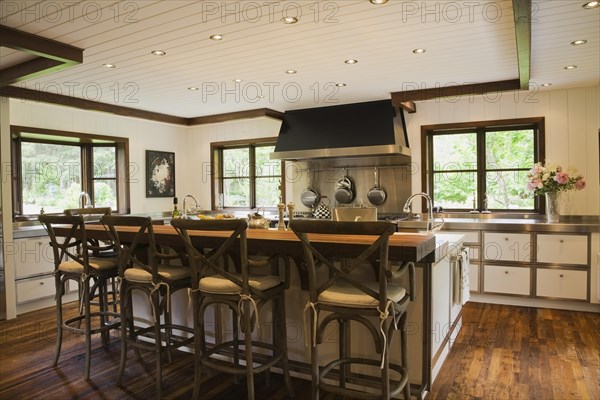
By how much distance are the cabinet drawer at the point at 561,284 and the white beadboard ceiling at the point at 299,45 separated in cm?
196

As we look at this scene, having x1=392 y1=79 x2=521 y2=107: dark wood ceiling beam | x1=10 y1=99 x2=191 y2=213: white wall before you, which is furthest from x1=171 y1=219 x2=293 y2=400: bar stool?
x1=10 y1=99 x2=191 y2=213: white wall

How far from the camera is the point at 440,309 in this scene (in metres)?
2.82

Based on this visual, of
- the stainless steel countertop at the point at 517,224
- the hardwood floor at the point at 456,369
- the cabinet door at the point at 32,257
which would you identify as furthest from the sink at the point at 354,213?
the cabinet door at the point at 32,257

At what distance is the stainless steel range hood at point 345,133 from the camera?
5039mm

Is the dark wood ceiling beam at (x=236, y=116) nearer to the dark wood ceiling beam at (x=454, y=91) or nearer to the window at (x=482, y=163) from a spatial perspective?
the dark wood ceiling beam at (x=454, y=91)

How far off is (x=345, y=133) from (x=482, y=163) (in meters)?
1.69

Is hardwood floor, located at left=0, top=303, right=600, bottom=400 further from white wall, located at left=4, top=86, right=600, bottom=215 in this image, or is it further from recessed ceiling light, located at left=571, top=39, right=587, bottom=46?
recessed ceiling light, located at left=571, top=39, right=587, bottom=46

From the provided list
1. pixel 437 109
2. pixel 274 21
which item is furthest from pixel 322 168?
pixel 274 21

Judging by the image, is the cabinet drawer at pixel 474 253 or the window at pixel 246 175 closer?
the cabinet drawer at pixel 474 253

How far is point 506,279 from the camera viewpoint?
4.52 m

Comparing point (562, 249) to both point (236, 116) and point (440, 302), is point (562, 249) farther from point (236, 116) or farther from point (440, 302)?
point (236, 116)

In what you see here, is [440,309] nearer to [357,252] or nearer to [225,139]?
[357,252]

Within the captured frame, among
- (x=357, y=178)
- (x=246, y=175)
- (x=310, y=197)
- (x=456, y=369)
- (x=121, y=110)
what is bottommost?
(x=456, y=369)

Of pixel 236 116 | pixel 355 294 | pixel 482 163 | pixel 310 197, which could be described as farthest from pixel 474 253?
pixel 236 116
